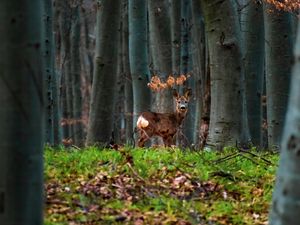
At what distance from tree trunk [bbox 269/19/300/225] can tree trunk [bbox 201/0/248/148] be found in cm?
575

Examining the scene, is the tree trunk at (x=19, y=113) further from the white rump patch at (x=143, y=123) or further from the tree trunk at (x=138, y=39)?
the tree trunk at (x=138, y=39)

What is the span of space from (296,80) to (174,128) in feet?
34.4

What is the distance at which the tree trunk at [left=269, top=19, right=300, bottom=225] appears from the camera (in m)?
3.71

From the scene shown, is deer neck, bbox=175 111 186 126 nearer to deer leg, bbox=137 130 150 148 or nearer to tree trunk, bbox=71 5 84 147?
deer leg, bbox=137 130 150 148

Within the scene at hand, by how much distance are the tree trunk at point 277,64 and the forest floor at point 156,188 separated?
19.7 ft

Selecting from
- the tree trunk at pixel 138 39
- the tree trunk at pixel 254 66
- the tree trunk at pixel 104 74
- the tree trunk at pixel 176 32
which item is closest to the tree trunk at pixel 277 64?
the tree trunk at pixel 254 66

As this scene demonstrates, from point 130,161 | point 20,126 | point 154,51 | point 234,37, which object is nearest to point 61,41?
point 154,51

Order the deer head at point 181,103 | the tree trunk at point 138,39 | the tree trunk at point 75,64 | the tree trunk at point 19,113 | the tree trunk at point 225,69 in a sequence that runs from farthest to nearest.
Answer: the tree trunk at point 75,64, the tree trunk at point 138,39, the deer head at point 181,103, the tree trunk at point 225,69, the tree trunk at point 19,113

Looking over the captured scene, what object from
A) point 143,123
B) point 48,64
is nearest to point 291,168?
point 143,123

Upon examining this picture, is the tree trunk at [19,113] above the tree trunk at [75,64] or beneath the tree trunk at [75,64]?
beneath

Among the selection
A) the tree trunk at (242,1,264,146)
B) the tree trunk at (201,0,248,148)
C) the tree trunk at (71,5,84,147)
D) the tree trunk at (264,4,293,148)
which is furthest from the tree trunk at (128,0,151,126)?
the tree trunk at (71,5,84,147)

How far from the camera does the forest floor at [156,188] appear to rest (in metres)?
5.85

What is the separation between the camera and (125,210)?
5930 mm

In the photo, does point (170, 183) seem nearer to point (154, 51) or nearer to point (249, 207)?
point (249, 207)
